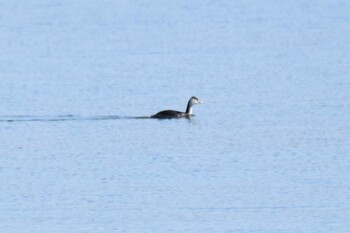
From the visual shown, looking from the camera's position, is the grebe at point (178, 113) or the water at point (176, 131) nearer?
the water at point (176, 131)

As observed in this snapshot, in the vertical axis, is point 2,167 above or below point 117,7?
below

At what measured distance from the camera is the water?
65.6 feet

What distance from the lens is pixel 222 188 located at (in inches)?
849

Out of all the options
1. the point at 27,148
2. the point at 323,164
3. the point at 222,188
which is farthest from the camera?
the point at 27,148

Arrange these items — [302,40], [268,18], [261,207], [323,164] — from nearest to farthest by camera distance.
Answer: [261,207] → [323,164] → [302,40] → [268,18]

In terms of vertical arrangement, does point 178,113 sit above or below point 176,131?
above

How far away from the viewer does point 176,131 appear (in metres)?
28.4

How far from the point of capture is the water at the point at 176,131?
65.6 ft

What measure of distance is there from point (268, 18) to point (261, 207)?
39794 millimetres

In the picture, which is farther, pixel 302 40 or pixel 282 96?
pixel 302 40

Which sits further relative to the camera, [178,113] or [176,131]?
[178,113]

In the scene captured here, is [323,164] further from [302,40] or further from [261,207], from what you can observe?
[302,40]

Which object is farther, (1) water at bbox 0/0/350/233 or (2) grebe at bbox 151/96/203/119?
(2) grebe at bbox 151/96/203/119

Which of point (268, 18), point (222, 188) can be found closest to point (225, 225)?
point (222, 188)
